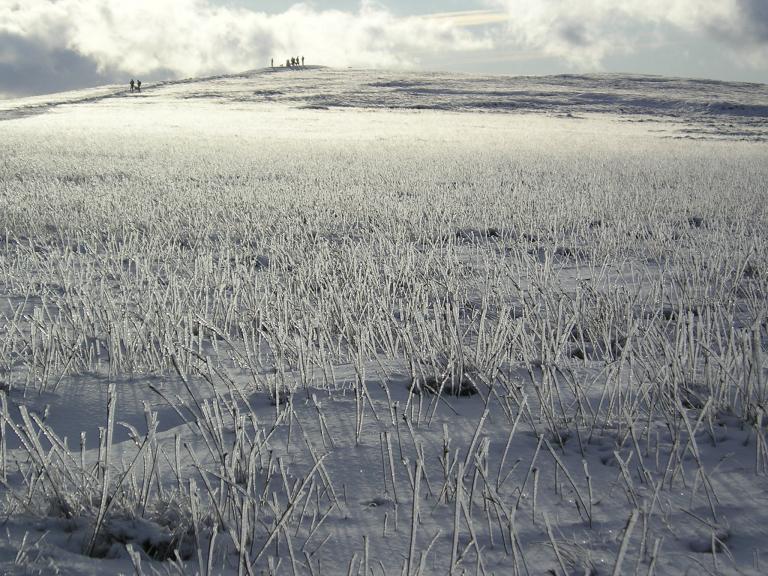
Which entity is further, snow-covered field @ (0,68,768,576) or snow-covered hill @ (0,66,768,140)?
snow-covered hill @ (0,66,768,140)

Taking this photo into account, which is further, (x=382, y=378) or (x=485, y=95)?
(x=485, y=95)

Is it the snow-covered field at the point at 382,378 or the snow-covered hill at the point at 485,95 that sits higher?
the snow-covered hill at the point at 485,95

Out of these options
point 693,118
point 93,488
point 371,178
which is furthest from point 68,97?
point 93,488

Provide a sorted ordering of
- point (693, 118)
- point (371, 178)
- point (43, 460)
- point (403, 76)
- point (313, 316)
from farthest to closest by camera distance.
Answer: point (403, 76), point (693, 118), point (371, 178), point (313, 316), point (43, 460)

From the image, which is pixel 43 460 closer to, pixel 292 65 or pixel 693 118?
pixel 693 118

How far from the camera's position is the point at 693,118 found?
4403 centimetres

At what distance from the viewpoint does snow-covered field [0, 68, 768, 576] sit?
71.9 inches

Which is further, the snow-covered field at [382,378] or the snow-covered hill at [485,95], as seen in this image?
the snow-covered hill at [485,95]

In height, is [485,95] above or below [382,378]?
above

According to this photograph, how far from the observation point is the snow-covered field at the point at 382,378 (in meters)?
1.83

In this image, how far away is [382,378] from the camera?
9.86 feet

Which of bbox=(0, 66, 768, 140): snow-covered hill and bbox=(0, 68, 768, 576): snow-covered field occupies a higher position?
bbox=(0, 66, 768, 140): snow-covered hill

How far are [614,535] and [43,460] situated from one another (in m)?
1.67

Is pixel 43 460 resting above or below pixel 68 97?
below
